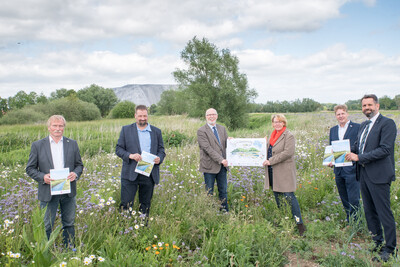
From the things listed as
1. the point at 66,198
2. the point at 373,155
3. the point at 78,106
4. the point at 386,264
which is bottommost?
the point at 386,264

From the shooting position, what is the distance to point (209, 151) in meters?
5.51

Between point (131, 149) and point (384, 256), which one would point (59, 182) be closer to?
point (131, 149)

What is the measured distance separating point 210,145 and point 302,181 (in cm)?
277

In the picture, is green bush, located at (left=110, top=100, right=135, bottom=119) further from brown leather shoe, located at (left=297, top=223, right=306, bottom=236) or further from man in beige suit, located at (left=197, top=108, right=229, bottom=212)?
brown leather shoe, located at (left=297, top=223, right=306, bottom=236)

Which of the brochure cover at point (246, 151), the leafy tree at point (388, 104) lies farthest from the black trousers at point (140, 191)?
the leafy tree at point (388, 104)

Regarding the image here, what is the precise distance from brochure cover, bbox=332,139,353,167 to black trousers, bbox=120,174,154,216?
3.37 meters

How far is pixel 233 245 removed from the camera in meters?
3.99

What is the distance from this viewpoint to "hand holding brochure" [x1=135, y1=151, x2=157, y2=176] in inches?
185

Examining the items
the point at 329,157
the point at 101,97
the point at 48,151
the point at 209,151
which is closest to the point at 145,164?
the point at 209,151

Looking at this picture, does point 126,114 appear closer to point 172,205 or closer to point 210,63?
point 210,63

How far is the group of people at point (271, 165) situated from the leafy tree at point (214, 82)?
26.6m

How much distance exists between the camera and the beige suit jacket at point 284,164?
5066 mm

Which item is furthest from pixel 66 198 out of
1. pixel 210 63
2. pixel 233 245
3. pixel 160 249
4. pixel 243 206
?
pixel 210 63

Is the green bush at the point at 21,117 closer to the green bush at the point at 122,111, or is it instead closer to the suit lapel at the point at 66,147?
the green bush at the point at 122,111
